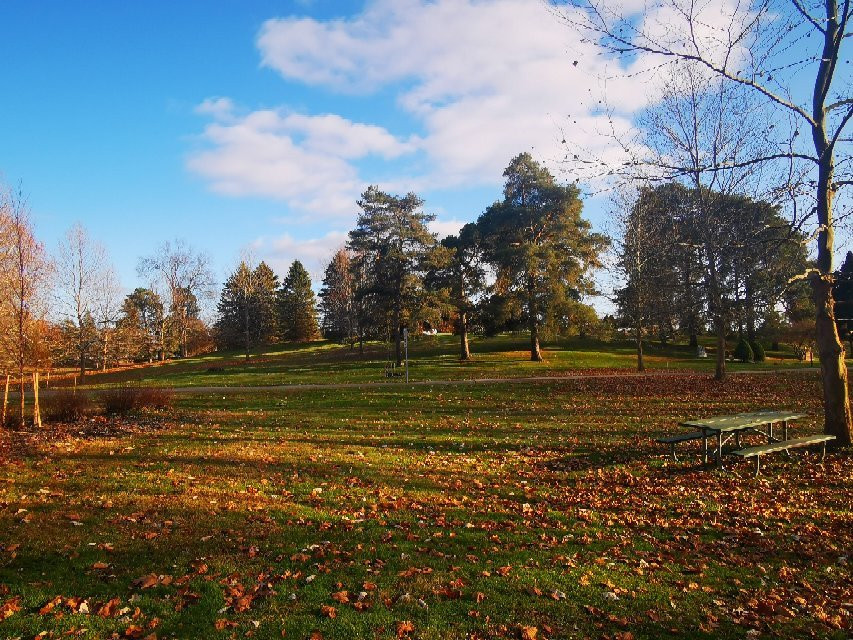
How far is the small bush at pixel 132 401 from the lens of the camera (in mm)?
16859

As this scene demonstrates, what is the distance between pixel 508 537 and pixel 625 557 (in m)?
1.26

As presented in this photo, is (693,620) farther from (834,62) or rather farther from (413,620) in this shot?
(834,62)

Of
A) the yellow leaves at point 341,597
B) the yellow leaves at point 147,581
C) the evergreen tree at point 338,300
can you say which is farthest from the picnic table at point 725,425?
the evergreen tree at point 338,300

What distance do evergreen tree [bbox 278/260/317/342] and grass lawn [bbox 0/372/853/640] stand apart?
59792 millimetres

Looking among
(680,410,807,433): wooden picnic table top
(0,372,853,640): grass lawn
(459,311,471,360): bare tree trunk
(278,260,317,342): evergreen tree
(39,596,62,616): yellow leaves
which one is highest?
(278,260,317,342): evergreen tree

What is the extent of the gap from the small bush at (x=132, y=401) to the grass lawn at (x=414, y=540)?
450 centimetres

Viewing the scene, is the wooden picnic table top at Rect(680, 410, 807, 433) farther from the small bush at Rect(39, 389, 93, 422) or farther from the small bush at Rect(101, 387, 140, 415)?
the small bush at Rect(39, 389, 93, 422)

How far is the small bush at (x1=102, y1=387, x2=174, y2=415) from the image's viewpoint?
1686 cm

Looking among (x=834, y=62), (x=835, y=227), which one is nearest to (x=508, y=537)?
(x=835, y=227)

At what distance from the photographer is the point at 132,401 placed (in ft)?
Answer: 56.1

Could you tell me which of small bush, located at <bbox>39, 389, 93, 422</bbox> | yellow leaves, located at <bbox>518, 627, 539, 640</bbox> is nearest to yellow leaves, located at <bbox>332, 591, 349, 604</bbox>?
yellow leaves, located at <bbox>518, 627, 539, 640</bbox>

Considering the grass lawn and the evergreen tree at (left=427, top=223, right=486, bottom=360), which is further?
the evergreen tree at (left=427, top=223, right=486, bottom=360)

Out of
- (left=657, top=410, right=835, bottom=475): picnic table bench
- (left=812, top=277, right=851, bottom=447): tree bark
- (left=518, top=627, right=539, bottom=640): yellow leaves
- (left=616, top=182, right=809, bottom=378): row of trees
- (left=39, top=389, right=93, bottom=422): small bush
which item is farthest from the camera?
(left=39, top=389, right=93, bottom=422): small bush

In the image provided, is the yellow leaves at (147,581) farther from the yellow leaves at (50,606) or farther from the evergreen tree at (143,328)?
the evergreen tree at (143,328)
